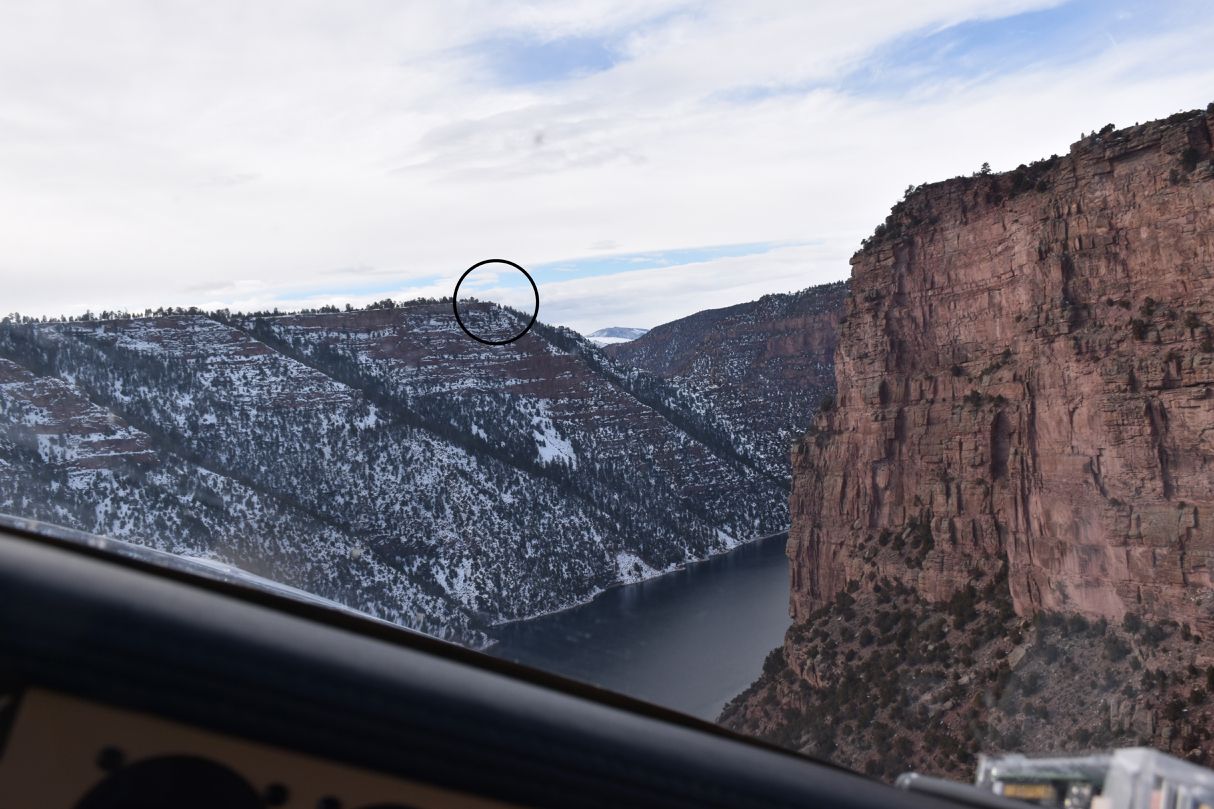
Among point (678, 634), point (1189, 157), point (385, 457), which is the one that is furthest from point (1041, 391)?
point (385, 457)

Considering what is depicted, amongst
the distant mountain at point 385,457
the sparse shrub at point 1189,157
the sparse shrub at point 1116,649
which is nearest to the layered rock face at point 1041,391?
the sparse shrub at point 1189,157

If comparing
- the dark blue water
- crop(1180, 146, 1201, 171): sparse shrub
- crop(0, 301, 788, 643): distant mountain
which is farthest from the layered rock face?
crop(0, 301, 788, 643): distant mountain

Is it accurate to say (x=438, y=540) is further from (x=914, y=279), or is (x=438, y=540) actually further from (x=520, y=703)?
(x=520, y=703)

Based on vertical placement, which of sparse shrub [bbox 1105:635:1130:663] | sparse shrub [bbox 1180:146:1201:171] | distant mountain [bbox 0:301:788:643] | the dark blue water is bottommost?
the dark blue water

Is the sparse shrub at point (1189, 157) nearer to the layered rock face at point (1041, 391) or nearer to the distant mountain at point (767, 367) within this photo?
the layered rock face at point (1041, 391)

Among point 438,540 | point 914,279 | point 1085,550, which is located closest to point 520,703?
point 1085,550

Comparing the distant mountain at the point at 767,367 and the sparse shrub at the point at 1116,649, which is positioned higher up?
the distant mountain at the point at 767,367

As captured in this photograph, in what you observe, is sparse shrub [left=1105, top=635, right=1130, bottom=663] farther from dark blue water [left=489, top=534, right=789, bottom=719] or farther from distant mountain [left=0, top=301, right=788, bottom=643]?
distant mountain [left=0, top=301, right=788, bottom=643]
